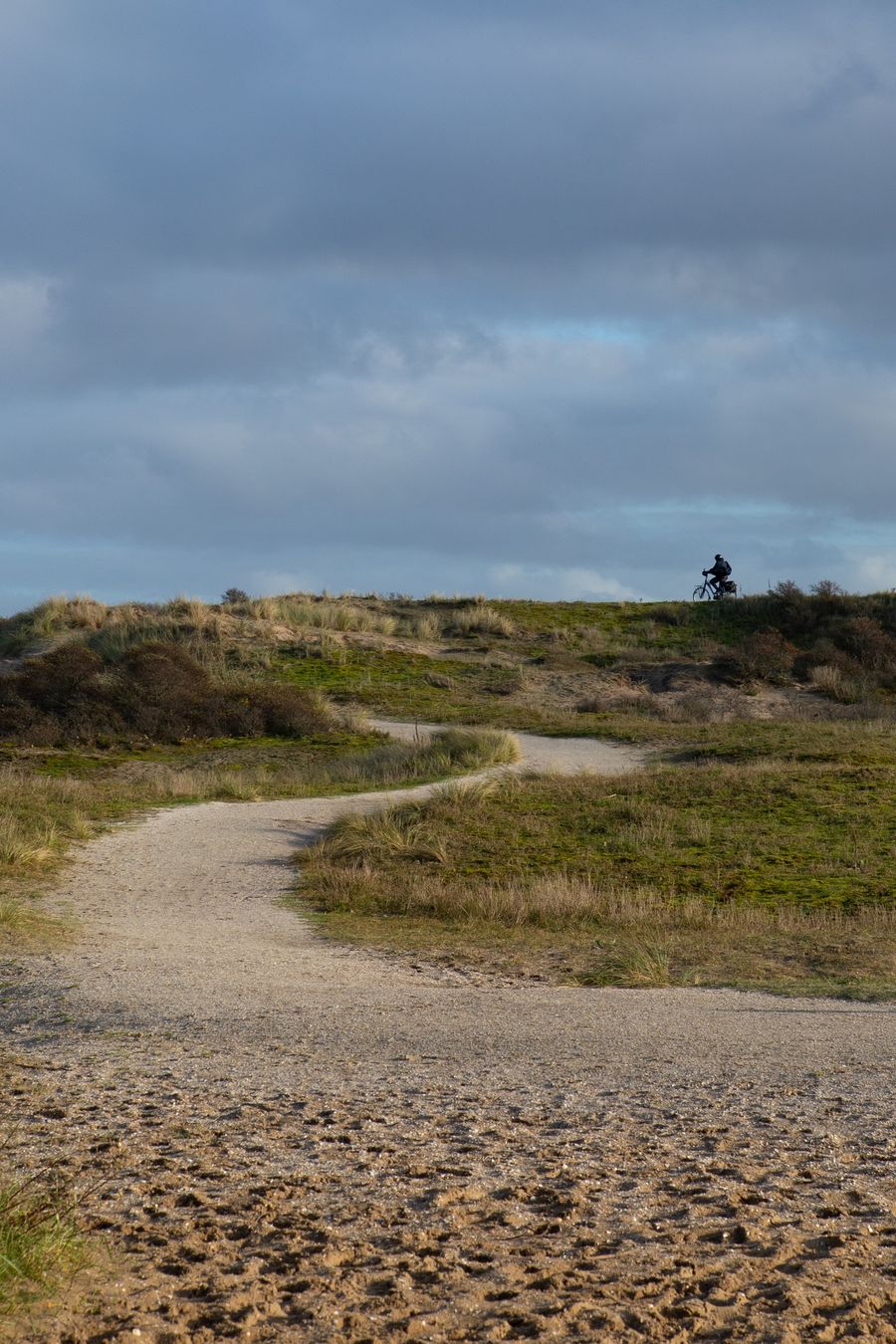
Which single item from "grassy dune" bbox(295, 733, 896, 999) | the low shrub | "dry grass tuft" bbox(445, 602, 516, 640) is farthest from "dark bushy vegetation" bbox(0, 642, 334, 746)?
"dry grass tuft" bbox(445, 602, 516, 640)

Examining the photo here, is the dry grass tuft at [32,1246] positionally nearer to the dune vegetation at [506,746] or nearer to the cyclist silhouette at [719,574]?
the dune vegetation at [506,746]

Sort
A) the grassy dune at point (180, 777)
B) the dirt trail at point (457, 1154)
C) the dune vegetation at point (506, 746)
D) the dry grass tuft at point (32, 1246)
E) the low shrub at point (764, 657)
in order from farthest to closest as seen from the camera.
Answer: the low shrub at point (764, 657), the grassy dune at point (180, 777), the dune vegetation at point (506, 746), the dirt trail at point (457, 1154), the dry grass tuft at point (32, 1246)

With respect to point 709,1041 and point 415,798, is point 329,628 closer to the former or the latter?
point 415,798

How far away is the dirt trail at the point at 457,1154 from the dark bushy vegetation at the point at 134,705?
61.2 feet

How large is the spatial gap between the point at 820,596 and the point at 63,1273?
4428cm

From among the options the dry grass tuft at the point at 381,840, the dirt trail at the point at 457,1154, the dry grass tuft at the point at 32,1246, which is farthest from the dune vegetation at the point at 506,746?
the dry grass tuft at the point at 32,1246

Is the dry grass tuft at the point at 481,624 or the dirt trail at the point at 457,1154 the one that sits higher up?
the dry grass tuft at the point at 481,624

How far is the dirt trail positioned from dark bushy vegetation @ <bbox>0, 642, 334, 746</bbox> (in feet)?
61.2

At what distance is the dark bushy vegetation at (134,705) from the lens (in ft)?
89.6

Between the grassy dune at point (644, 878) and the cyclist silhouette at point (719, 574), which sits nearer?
the grassy dune at point (644, 878)

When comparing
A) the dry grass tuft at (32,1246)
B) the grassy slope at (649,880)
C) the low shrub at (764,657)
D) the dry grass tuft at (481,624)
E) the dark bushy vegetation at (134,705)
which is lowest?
the grassy slope at (649,880)

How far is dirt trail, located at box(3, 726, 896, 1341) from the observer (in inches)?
138

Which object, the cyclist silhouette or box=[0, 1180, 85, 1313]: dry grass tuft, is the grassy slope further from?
the cyclist silhouette

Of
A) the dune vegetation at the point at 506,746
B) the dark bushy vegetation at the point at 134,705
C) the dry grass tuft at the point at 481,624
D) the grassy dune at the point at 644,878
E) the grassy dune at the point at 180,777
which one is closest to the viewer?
the grassy dune at the point at 644,878
